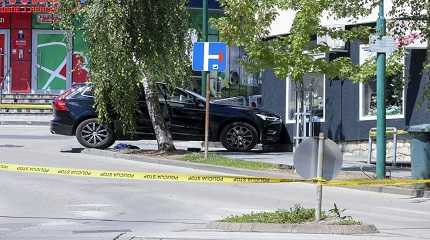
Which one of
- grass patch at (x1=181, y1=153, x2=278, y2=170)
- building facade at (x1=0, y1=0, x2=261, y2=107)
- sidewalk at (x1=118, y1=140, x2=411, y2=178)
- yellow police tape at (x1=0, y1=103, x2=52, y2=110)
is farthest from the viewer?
building facade at (x1=0, y1=0, x2=261, y2=107)

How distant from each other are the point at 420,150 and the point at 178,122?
755 centimetres

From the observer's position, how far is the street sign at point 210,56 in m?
18.2

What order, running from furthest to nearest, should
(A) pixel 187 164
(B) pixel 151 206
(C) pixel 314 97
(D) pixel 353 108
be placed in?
(C) pixel 314 97 < (D) pixel 353 108 < (A) pixel 187 164 < (B) pixel 151 206

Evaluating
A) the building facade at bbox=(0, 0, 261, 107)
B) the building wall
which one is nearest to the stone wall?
the building wall

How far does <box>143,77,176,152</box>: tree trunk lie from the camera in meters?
19.1

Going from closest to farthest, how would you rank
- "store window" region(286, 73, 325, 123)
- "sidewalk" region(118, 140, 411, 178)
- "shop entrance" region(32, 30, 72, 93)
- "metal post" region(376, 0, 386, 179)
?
1. "metal post" region(376, 0, 386, 179)
2. "sidewalk" region(118, 140, 411, 178)
3. "store window" region(286, 73, 325, 123)
4. "shop entrance" region(32, 30, 72, 93)

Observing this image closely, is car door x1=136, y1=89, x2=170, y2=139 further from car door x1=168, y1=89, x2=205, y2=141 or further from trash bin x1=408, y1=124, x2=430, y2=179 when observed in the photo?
trash bin x1=408, y1=124, x2=430, y2=179

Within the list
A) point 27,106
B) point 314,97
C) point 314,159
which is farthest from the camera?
point 27,106

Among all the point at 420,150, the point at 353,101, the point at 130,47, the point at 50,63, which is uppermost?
the point at 50,63

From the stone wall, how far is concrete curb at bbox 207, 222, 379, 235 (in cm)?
1073

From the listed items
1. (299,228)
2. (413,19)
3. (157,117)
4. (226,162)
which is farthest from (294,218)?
(157,117)

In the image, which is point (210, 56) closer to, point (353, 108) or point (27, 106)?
point (353, 108)

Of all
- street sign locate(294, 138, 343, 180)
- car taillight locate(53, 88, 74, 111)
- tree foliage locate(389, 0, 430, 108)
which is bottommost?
street sign locate(294, 138, 343, 180)

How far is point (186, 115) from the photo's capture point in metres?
20.6
